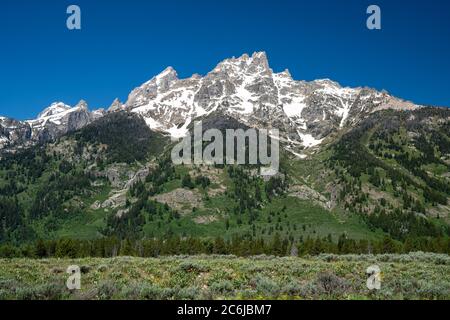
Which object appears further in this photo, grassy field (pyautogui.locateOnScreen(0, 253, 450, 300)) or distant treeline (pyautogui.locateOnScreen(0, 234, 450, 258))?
distant treeline (pyautogui.locateOnScreen(0, 234, 450, 258))

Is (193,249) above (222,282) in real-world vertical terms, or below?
below

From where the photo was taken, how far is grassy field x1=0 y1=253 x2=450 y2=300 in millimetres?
21359

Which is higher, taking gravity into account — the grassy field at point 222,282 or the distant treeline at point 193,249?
the grassy field at point 222,282

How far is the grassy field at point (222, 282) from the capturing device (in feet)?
70.1

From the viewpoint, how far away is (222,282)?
25828 mm

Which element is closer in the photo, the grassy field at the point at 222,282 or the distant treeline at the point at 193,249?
the grassy field at the point at 222,282

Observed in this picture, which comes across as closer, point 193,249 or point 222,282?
point 222,282

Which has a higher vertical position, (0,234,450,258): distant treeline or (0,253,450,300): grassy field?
(0,253,450,300): grassy field
